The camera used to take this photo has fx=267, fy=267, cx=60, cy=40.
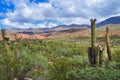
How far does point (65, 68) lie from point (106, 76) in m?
3.72

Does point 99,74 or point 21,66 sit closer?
point 99,74

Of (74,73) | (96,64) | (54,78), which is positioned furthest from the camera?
(96,64)

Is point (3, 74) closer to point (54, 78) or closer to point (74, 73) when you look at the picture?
point (54, 78)

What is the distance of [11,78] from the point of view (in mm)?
20344

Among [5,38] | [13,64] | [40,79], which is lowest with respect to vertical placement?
[40,79]

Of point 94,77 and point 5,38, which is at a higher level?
point 5,38

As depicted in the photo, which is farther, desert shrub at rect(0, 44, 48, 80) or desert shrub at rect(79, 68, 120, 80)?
desert shrub at rect(0, 44, 48, 80)

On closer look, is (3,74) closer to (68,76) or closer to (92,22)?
(68,76)

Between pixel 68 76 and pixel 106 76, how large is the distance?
308cm

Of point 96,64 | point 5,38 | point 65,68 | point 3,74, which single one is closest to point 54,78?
point 65,68

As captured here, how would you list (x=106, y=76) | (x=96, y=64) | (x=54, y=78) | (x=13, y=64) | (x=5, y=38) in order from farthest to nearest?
1. (x=5, y=38)
2. (x=13, y=64)
3. (x=96, y=64)
4. (x=54, y=78)
5. (x=106, y=76)

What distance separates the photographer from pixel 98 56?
1984 centimetres

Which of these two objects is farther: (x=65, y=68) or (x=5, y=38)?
(x=5, y=38)

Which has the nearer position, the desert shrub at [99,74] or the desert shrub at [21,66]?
the desert shrub at [99,74]
